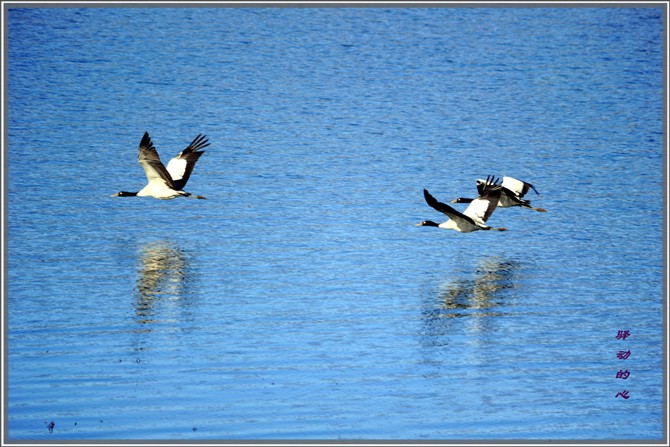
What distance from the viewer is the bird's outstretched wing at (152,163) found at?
2347 cm

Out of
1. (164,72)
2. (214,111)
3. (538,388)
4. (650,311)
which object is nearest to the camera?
(538,388)

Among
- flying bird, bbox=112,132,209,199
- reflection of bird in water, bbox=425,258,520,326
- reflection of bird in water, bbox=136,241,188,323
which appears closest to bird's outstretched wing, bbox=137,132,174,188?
flying bird, bbox=112,132,209,199

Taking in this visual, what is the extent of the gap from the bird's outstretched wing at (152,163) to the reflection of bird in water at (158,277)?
1.38m

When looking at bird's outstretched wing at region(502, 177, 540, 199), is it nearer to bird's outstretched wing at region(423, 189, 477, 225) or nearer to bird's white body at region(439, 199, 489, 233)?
bird's white body at region(439, 199, 489, 233)

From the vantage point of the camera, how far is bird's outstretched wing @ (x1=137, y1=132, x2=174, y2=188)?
23469mm

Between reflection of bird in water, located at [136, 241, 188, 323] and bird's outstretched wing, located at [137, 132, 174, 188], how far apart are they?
1.38 metres

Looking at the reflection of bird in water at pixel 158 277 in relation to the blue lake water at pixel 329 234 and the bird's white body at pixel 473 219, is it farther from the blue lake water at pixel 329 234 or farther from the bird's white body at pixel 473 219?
the bird's white body at pixel 473 219

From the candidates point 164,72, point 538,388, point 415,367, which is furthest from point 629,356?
point 164,72

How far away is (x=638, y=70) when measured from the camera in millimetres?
41062

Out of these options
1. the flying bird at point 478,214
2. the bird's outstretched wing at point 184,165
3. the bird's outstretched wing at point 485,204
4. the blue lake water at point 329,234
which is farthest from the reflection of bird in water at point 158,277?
the bird's outstretched wing at point 485,204

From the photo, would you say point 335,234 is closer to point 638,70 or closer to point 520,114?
point 520,114

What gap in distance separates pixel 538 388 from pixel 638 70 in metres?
26.4

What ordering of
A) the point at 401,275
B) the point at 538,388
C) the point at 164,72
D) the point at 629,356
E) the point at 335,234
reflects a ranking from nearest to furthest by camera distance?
the point at 538,388
the point at 629,356
the point at 401,275
the point at 335,234
the point at 164,72

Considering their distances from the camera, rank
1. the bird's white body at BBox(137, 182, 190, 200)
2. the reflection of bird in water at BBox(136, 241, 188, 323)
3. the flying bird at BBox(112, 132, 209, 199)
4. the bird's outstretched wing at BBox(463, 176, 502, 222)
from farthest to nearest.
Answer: the bird's white body at BBox(137, 182, 190, 200) < the bird's outstretched wing at BBox(463, 176, 502, 222) < the flying bird at BBox(112, 132, 209, 199) < the reflection of bird in water at BBox(136, 241, 188, 323)
